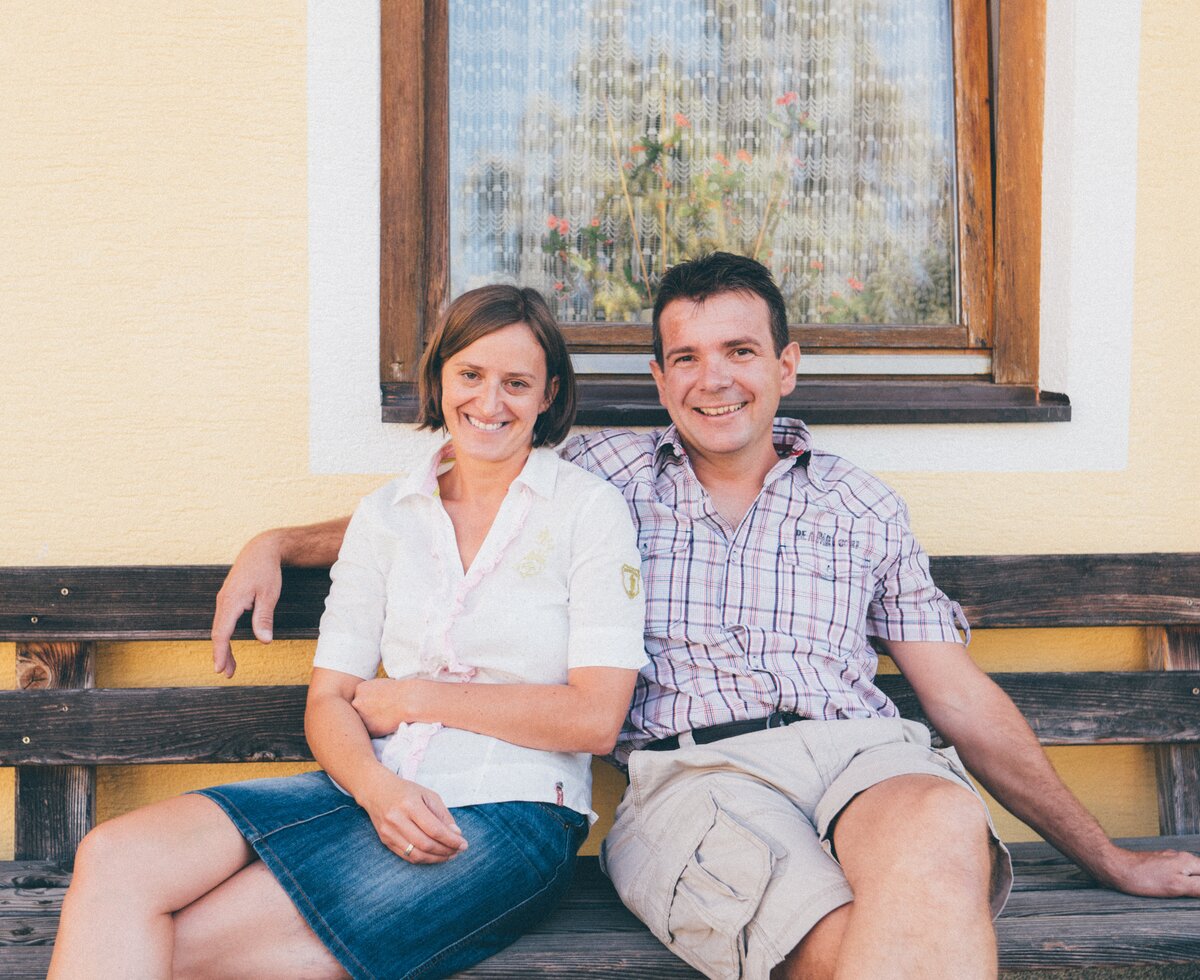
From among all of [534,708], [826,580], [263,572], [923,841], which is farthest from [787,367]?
[263,572]

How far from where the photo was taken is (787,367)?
234 centimetres

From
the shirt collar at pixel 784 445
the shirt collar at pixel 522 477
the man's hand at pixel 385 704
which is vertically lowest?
the man's hand at pixel 385 704

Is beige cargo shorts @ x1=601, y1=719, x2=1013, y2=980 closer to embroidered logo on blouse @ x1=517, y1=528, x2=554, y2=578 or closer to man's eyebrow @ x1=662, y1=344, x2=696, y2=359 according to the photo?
embroidered logo on blouse @ x1=517, y1=528, x2=554, y2=578

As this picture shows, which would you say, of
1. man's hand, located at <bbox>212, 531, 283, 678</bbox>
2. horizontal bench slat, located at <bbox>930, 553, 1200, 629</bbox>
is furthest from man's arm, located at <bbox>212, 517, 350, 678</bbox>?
horizontal bench slat, located at <bbox>930, 553, 1200, 629</bbox>

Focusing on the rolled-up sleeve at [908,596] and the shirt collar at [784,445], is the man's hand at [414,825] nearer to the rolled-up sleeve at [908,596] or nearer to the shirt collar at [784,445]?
the shirt collar at [784,445]

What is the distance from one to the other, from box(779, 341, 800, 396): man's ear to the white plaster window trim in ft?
1.06

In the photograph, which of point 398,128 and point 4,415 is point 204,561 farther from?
point 398,128

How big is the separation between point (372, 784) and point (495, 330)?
87 cm

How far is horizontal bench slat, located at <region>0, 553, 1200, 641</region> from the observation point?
7.72 ft

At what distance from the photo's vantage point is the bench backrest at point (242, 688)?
7.56 ft

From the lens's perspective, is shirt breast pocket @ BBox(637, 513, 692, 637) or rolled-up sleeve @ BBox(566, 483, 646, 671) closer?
rolled-up sleeve @ BBox(566, 483, 646, 671)

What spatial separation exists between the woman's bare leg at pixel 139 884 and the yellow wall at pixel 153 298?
86 centimetres

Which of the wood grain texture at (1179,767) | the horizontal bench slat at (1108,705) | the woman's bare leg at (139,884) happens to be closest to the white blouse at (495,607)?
the woman's bare leg at (139,884)

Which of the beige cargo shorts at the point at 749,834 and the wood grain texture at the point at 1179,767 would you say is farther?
the wood grain texture at the point at 1179,767
